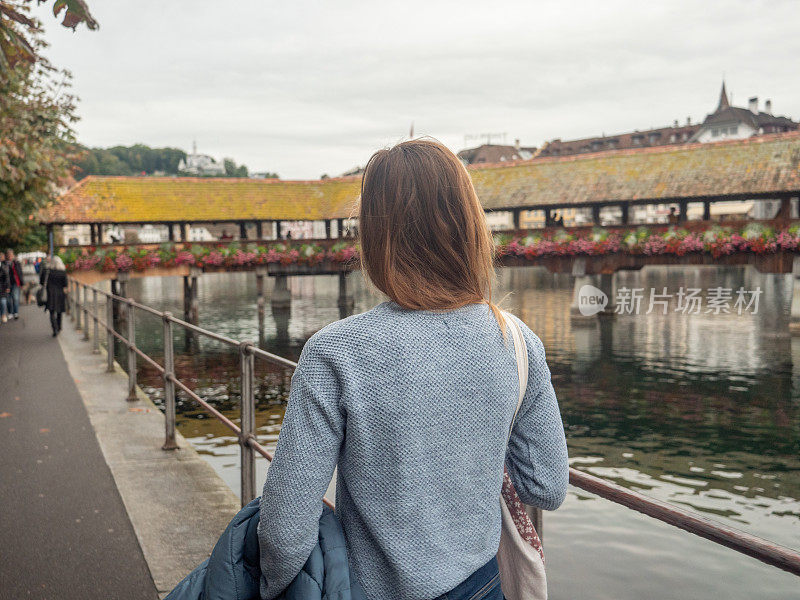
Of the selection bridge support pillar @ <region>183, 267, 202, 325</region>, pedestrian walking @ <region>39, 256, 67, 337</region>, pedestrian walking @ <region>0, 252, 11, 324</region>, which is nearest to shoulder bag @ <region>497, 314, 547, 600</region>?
pedestrian walking @ <region>39, 256, 67, 337</region>

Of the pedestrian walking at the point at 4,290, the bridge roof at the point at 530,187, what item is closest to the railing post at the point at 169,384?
the pedestrian walking at the point at 4,290

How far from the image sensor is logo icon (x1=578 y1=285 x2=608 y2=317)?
29.8 meters

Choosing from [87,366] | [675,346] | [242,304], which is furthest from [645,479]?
[242,304]

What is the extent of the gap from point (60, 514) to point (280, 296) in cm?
3073

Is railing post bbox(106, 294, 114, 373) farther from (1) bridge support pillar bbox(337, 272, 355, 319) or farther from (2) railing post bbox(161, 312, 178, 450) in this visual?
(1) bridge support pillar bbox(337, 272, 355, 319)

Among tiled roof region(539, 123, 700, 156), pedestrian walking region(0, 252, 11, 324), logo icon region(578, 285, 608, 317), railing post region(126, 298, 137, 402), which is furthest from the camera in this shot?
tiled roof region(539, 123, 700, 156)

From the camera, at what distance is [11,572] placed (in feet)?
11.3

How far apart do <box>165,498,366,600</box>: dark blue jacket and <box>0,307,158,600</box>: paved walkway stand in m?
1.92

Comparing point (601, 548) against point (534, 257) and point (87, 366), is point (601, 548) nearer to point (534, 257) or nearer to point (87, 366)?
point (87, 366)

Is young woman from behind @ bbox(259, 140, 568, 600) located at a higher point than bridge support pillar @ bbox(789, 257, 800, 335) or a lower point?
higher

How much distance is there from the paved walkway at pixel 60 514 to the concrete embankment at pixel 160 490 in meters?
0.06

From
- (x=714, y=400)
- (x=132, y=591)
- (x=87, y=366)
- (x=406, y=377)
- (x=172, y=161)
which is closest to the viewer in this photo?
(x=406, y=377)

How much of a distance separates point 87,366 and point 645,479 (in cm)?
717

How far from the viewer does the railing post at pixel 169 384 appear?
205 inches
